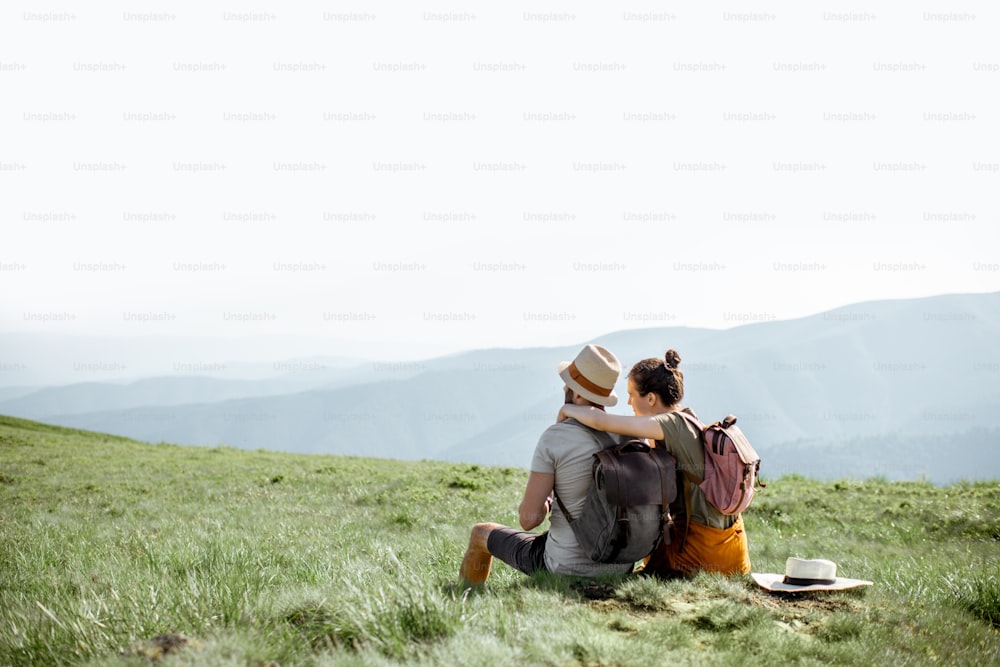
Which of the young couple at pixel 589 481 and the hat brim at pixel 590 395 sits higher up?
the hat brim at pixel 590 395

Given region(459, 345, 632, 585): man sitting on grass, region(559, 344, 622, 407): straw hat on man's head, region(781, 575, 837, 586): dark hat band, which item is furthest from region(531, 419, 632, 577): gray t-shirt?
region(781, 575, 837, 586): dark hat band

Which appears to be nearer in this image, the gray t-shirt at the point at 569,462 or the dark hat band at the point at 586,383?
the gray t-shirt at the point at 569,462

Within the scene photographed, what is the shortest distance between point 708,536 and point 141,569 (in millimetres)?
5822

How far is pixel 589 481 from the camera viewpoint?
20.3 feet

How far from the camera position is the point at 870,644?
5297 mm

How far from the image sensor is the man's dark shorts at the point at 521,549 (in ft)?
21.4

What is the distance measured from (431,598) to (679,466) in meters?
2.53

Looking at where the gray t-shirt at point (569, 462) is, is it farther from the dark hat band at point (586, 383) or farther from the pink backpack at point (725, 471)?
the pink backpack at point (725, 471)

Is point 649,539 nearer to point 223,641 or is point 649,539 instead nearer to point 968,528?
point 223,641

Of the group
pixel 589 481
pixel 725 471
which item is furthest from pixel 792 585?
pixel 589 481

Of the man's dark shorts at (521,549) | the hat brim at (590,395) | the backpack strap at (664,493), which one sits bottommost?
the man's dark shorts at (521,549)

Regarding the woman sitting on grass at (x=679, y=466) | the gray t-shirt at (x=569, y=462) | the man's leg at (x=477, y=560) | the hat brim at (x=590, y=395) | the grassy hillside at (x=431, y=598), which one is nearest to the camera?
the grassy hillside at (x=431, y=598)

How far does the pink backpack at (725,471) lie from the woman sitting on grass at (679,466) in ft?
0.24

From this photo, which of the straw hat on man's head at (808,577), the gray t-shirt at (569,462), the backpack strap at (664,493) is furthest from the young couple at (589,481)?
the straw hat on man's head at (808,577)
